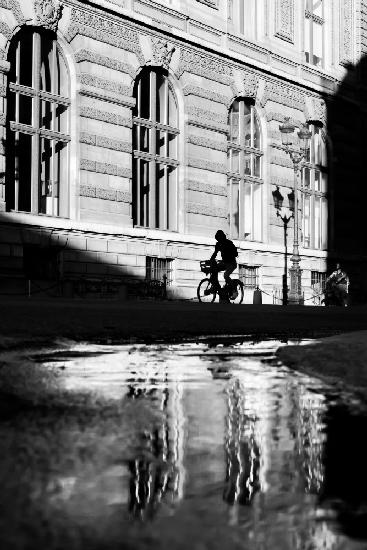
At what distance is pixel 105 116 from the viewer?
26.5 m

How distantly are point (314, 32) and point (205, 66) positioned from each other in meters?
8.60

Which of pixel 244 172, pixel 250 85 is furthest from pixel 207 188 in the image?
pixel 250 85

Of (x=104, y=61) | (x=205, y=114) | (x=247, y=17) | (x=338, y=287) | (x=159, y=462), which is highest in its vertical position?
(x=247, y=17)

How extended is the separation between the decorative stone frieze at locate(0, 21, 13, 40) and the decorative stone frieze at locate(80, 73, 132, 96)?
2.62 meters

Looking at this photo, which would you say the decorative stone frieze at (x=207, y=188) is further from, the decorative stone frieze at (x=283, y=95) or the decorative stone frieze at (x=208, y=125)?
the decorative stone frieze at (x=283, y=95)

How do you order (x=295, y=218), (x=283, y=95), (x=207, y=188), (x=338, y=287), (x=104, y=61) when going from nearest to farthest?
1. (x=104, y=61)
2. (x=295, y=218)
3. (x=207, y=188)
4. (x=338, y=287)
5. (x=283, y=95)

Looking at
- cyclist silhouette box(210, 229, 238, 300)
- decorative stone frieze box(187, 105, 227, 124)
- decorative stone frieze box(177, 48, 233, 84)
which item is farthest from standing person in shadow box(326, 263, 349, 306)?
decorative stone frieze box(177, 48, 233, 84)

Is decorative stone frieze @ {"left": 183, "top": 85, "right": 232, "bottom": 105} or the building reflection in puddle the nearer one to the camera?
the building reflection in puddle

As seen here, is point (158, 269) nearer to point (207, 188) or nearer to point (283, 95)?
point (207, 188)

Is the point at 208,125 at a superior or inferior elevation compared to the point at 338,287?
superior

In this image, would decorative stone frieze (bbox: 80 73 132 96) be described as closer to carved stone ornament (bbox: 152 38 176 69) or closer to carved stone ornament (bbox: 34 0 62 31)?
carved stone ornament (bbox: 34 0 62 31)

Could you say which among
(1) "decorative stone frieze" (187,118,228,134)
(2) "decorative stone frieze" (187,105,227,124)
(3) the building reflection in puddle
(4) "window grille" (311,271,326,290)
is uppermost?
(2) "decorative stone frieze" (187,105,227,124)

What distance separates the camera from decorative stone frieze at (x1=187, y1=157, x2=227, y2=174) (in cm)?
2975

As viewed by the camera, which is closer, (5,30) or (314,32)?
(5,30)
